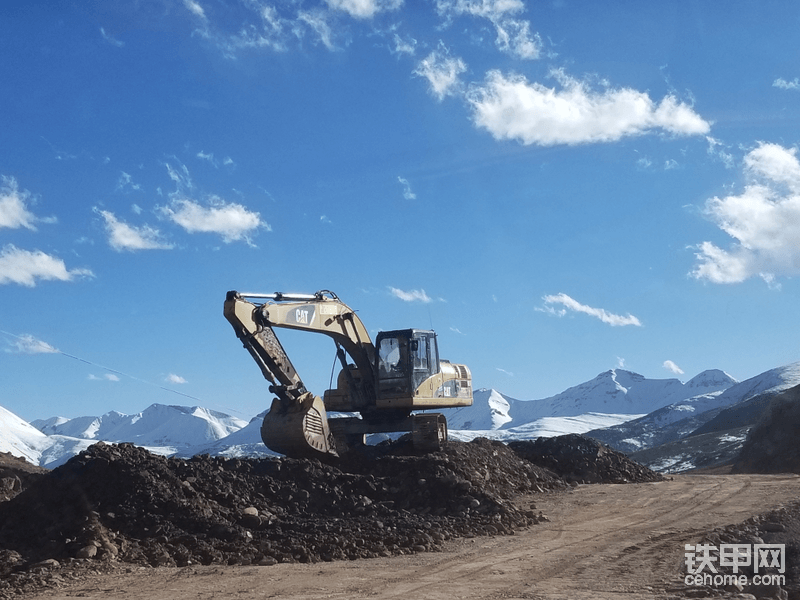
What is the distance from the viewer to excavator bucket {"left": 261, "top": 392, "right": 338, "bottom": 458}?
19328 mm

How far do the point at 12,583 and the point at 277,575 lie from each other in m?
3.57

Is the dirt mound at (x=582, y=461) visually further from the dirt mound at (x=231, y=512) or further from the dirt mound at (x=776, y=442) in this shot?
the dirt mound at (x=776, y=442)

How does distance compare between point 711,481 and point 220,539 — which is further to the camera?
point 711,481

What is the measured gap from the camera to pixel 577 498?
853 inches

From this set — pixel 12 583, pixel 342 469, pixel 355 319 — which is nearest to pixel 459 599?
pixel 12 583

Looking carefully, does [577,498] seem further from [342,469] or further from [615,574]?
[615,574]

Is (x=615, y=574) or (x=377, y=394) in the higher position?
(x=377, y=394)

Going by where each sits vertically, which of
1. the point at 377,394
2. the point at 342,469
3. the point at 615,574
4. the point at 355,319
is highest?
the point at 355,319

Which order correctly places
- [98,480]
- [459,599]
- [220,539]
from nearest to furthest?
[459,599]
[220,539]
[98,480]

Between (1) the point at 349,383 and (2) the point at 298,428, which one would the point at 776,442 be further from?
(2) the point at 298,428

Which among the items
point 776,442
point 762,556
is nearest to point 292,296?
point 762,556

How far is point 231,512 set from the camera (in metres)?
14.8

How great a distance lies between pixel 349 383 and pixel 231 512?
866cm

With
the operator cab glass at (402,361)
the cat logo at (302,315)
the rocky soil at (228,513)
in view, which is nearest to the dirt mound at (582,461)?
the operator cab glass at (402,361)
